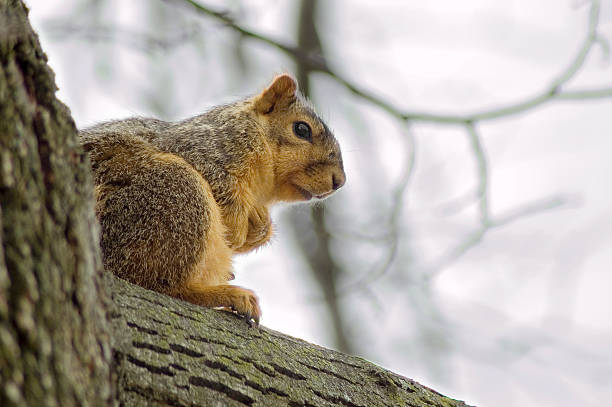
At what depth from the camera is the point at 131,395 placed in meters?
1.53

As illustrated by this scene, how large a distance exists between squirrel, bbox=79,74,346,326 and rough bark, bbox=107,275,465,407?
0.63 ft

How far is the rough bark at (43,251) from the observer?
956 mm

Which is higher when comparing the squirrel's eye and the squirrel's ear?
the squirrel's ear

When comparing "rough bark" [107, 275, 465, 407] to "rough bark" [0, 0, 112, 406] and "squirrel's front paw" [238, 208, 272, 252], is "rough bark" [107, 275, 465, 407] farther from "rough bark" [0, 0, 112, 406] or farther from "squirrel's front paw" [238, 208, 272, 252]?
"squirrel's front paw" [238, 208, 272, 252]

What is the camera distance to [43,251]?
103 centimetres

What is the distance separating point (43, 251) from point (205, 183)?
165 centimetres

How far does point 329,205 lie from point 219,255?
236 centimetres

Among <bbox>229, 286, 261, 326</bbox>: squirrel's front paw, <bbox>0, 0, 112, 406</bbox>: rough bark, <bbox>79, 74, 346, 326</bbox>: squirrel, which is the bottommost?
<bbox>0, 0, 112, 406</bbox>: rough bark

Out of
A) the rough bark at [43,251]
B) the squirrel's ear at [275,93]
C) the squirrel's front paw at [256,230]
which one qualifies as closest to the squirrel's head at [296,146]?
the squirrel's ear at [275,93]

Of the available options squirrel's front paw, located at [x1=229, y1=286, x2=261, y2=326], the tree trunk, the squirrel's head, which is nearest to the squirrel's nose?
the squirrel's head

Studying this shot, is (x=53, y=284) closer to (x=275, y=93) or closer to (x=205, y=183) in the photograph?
(x=205, y=183)

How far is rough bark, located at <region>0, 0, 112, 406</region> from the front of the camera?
956 millimetres

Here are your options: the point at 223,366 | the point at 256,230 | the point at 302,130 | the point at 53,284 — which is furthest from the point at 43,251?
the point at 302,130

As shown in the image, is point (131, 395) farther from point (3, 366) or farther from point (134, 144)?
point (134, 144)
